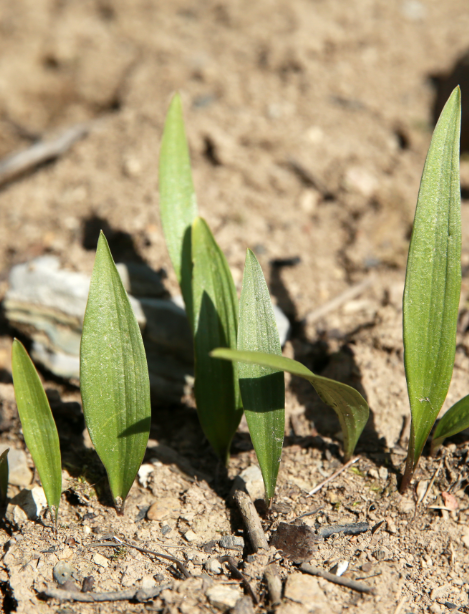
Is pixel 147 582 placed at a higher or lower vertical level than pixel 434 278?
lower

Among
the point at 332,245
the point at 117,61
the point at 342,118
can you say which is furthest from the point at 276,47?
the point at 332,245

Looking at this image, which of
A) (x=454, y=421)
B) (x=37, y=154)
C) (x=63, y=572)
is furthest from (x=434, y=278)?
(x=37, y=154)

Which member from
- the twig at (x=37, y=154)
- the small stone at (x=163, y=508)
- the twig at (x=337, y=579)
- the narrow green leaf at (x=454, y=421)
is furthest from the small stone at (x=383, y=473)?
the twig at (x=37, y=154)

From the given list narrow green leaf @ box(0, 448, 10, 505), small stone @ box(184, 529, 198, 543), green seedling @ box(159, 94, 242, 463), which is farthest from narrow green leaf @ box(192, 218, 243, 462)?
narrow green leaf @ box(0, 448, 10, 505)

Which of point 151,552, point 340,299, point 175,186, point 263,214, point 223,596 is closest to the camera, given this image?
point 223,596

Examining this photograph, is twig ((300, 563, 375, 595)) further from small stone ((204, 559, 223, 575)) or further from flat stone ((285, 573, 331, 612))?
small stone ((204, 559, 223, 575))

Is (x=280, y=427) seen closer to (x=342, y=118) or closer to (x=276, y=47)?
(x=342, y=118)

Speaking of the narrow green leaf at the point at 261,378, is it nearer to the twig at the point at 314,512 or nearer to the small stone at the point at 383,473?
the twig at the point at 314,512

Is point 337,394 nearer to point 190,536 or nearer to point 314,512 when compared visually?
point 314,512

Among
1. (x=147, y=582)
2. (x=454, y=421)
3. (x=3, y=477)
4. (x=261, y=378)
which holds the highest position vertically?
(x=261, y=378)
